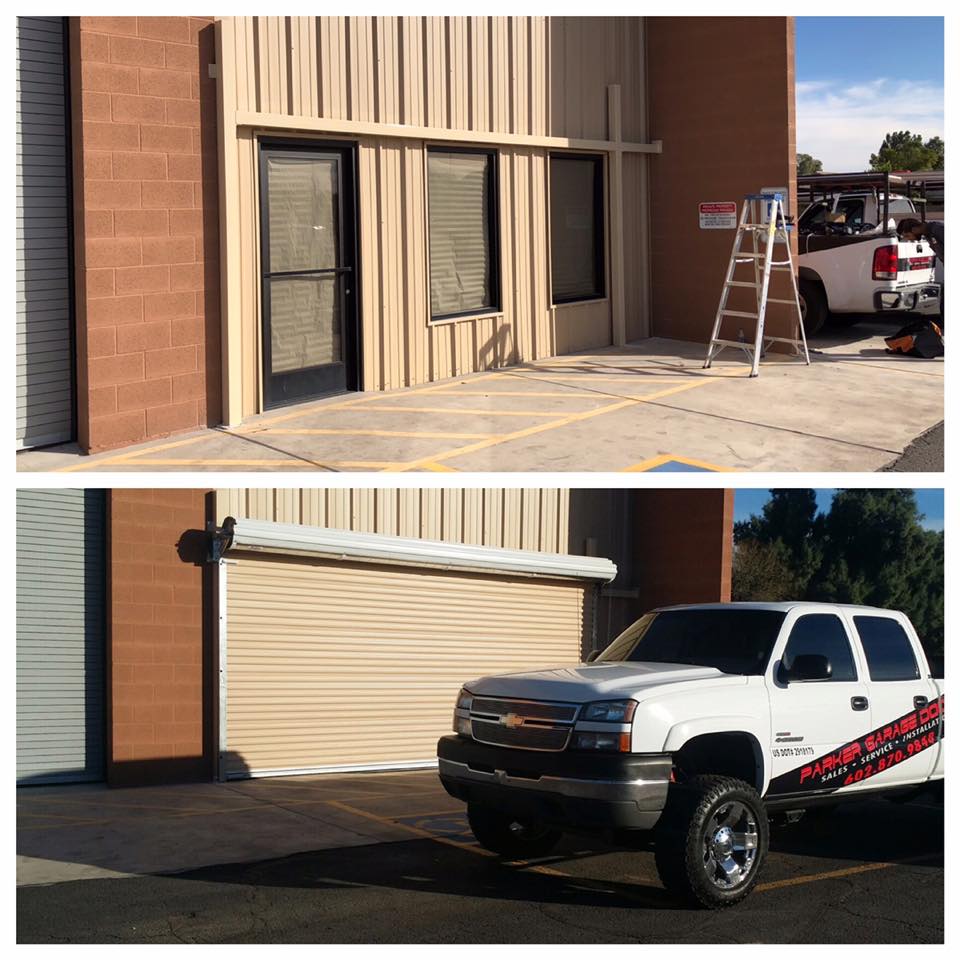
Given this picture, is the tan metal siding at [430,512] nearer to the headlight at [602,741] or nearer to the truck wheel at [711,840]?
the headlight at [602,741]

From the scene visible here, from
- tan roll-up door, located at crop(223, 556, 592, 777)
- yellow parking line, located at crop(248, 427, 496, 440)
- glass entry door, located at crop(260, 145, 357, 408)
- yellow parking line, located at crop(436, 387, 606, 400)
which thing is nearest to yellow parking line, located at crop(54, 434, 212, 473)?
yellow parking line, located at crop(248, 427, 496, 440)

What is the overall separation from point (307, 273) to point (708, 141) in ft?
22.9

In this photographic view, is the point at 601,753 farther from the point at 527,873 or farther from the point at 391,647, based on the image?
the point at 391,647

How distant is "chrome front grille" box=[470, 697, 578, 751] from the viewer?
6457mm

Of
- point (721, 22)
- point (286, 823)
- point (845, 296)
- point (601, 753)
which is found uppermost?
point (721, 22)

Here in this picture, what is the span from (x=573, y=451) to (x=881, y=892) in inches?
196

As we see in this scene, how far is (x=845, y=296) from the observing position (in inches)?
631

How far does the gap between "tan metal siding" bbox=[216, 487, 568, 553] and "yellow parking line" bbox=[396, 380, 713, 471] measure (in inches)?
81.4

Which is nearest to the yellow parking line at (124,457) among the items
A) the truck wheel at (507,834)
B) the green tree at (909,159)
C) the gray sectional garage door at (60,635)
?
the gray sectional garage door at (60,635)

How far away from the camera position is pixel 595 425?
11.5 m

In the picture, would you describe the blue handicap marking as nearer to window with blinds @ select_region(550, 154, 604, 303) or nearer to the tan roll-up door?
the tan roll-up door

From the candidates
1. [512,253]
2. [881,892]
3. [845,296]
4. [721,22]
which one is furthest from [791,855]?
[721,22]

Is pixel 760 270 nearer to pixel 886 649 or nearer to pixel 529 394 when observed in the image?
pixel 529 394

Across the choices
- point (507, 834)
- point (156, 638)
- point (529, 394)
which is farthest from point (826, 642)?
point (156, 638)
